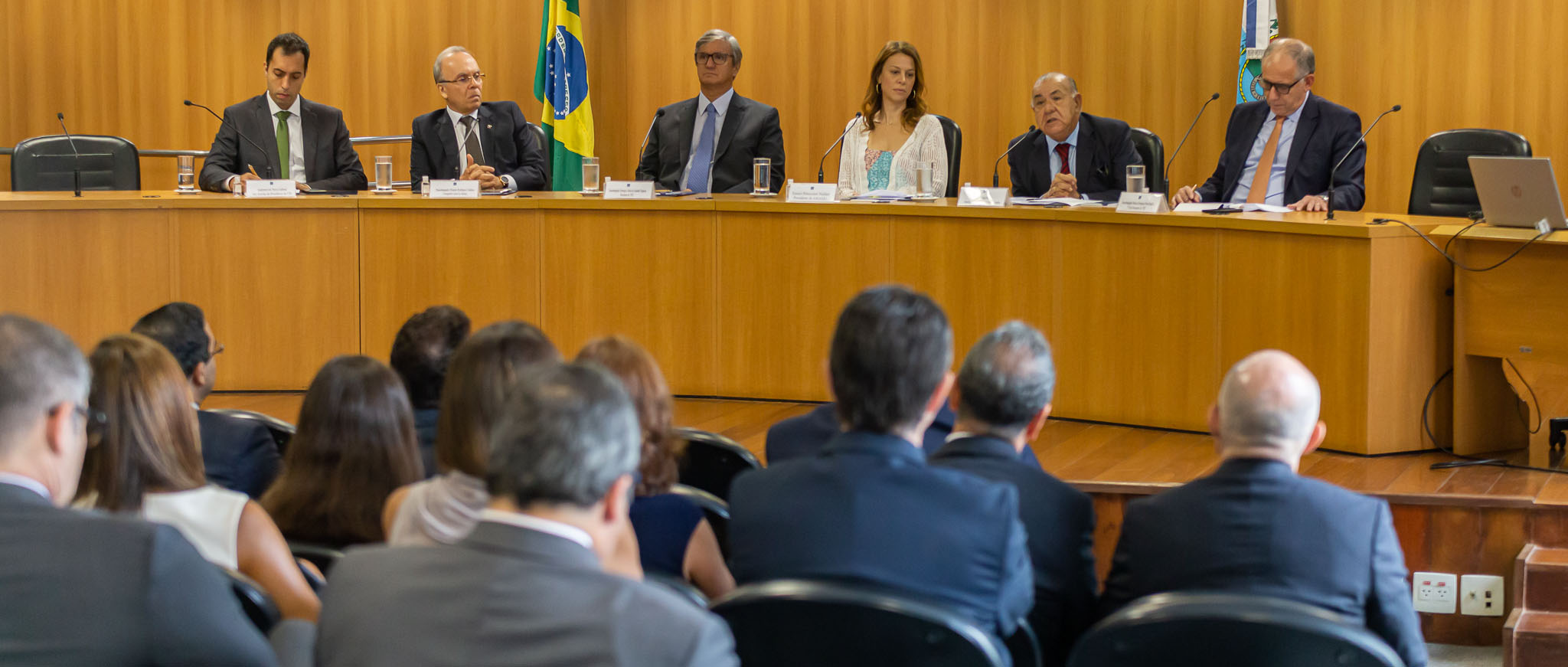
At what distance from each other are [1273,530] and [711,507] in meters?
0.92

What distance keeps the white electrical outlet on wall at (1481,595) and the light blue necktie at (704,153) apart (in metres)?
3.45

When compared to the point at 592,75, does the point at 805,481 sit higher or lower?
lower

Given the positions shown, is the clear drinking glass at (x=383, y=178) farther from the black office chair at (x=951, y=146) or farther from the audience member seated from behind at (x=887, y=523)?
the audience member seated from behind at (x=887, y=523)

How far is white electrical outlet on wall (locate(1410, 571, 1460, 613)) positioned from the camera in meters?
3.85

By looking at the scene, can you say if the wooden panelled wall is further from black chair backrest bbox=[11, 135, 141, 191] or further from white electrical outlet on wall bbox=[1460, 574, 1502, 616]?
white electrical outlet on wall bbox=[1460, 574, 1502, 616]

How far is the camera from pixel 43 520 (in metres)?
1.65

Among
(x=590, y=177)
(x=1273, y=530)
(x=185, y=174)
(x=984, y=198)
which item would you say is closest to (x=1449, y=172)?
(x=984, y=198)

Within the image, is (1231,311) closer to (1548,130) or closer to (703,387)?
(703,387)

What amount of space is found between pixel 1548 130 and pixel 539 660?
6.81 meters

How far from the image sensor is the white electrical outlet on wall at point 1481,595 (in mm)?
3822

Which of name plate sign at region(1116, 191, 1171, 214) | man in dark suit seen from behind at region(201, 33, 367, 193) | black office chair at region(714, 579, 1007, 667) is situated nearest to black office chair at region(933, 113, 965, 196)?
name plate sign at region(1116, 191, 1171, 214)

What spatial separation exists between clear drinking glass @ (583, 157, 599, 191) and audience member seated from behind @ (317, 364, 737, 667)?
427 centimetres

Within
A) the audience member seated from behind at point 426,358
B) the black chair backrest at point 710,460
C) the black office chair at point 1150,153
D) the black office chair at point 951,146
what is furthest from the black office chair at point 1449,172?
the audience member seated from behind at point 426,358

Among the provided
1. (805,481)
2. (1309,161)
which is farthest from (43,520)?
(1309,161)
